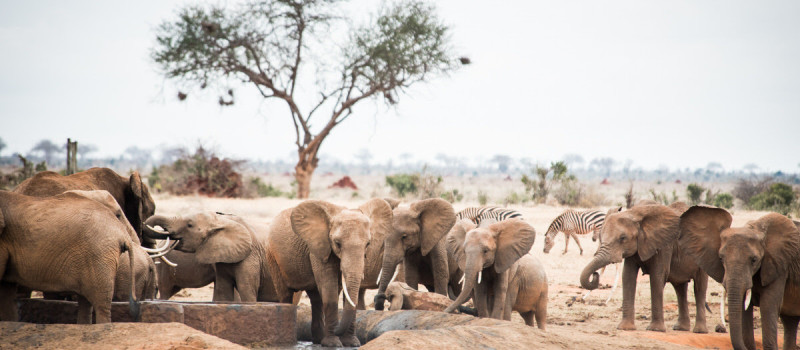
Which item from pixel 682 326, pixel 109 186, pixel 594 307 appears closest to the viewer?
pixel 109 186

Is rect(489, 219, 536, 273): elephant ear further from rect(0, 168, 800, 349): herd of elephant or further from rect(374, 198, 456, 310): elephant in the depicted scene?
rect(374, 198, 456, 310): elephant

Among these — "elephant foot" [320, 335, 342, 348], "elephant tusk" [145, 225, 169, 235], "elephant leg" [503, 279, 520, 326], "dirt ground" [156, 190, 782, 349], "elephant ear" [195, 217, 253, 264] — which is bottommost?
"dirt ground" [156, 190, 782, 349]

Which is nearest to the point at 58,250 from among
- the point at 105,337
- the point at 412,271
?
the point at 105,337

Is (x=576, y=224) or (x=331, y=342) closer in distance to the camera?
(x=331, y=342)

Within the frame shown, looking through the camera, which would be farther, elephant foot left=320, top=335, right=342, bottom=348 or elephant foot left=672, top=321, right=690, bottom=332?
elephant foot left=672, top=321, right=690, bottom=332

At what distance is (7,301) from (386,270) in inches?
160

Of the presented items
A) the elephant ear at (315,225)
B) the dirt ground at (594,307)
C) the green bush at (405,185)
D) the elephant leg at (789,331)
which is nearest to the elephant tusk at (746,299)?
the elephant leg at (789,331)

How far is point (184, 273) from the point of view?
33.2 feet

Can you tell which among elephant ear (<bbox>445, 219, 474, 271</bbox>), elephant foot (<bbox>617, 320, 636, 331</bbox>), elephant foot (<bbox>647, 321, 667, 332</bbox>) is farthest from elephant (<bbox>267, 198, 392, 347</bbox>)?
elephant foot (<bbox>647, 321, 667, 332</bbox>)

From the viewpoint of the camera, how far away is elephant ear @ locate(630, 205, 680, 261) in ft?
33.3

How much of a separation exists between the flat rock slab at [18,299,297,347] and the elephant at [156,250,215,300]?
2786 millimetres

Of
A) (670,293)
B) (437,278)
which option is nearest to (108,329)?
(437,278)

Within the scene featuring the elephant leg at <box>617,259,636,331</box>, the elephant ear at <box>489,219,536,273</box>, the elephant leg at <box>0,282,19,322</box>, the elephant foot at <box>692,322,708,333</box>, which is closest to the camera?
the elephant leg at <box>0,282,19,322</box>

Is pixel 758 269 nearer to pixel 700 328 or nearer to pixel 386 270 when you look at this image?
pixel 700 328
